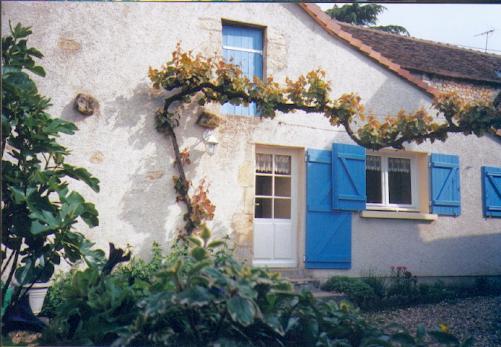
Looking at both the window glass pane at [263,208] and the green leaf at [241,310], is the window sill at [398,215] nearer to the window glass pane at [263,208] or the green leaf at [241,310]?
the window glass pane at [263,208]

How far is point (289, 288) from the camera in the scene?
11.8 ft

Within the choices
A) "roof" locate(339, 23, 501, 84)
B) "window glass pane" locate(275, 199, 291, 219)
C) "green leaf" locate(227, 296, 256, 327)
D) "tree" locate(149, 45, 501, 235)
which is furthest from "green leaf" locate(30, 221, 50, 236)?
"roof" locate(339, 23, 501, 84)

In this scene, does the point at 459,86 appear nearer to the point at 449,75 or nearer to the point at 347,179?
the point at 449,75

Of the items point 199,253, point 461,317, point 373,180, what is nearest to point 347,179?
point 373,180

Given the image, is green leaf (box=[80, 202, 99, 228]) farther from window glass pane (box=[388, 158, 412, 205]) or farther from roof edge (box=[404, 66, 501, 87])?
roof edge (box=[404, 66, 501, 87])

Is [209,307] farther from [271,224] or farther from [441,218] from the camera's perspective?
[441,218]

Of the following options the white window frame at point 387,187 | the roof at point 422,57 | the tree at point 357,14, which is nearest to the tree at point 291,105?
the white window frame at point 387,187

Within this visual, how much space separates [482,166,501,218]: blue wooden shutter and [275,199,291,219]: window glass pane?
11.5 feet

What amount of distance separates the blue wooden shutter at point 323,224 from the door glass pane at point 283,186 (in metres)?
0.29

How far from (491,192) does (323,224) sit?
3233 millimetres

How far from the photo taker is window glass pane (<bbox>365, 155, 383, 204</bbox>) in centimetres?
812

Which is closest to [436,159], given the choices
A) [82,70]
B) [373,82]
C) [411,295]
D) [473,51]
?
[373,82]

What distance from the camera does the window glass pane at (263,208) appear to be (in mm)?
7402

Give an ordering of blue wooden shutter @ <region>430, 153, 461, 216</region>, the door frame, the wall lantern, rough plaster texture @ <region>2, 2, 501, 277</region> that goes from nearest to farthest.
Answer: rough plaster texture @ <region>2, 2, 501, 277</region> < the wall lantern < the door frame < blue wooden shutter @ <region>430, 153, 461, 216</region>
